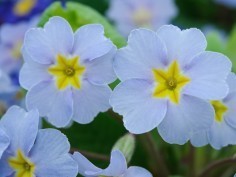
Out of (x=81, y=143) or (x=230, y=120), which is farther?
(x=81, y=143)

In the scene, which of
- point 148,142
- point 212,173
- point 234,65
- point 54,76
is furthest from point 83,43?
point 234,65

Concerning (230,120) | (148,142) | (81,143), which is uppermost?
(230,120)

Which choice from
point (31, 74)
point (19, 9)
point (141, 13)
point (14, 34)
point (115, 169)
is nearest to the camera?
point (115, 169)

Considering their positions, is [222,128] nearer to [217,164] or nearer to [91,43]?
[217,164]

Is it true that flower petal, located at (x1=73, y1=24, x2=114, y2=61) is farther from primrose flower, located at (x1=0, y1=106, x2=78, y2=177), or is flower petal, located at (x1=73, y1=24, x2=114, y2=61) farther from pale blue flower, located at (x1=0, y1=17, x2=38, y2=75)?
pale blue flower, located at (x1=0, y1=17, x2=38, y2=75)

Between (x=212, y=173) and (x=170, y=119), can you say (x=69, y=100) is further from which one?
(x=212, y=173)

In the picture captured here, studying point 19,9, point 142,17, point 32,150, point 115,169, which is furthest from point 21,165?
point 142,17
